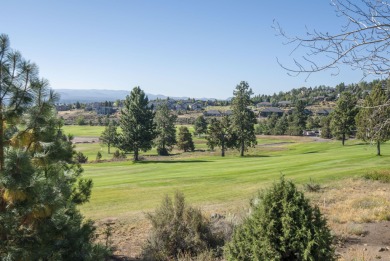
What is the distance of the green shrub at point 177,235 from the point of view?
323 inches

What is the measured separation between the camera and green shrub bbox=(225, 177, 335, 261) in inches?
187

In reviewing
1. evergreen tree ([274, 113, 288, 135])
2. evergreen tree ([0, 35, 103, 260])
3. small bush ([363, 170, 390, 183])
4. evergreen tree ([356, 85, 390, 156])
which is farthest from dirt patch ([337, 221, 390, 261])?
evergreen tree ([274, 113, 288, 135])

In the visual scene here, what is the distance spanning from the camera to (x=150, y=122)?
5362cm

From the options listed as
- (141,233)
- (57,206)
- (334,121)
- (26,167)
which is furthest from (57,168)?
(334,121)

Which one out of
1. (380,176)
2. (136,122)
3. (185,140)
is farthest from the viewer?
(185,140)

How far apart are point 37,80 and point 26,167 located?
1.30 m

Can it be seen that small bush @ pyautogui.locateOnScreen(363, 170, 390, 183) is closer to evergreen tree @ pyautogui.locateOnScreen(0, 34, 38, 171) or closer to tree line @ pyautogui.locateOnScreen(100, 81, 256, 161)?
evergreen tree @ pyautogui.locateOnScreen(0, 34, 38, 171)

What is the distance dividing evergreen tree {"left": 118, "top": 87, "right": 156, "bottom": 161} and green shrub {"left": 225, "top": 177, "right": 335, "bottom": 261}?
47.5 metres

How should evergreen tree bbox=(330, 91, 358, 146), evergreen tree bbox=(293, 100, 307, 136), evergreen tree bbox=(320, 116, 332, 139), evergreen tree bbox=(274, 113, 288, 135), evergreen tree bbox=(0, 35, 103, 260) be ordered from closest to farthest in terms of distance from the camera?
evergreen tree bbox=(0, 35, 103, 260) → evergreen tree bbox=(330, 91, 358, 146) → evergreen tree bbox=(320, 116, 332, 139) → evergreen tree bbox=(293, 100, 307, 136) → evergreen tree bbox=(274, 113, 288, 135)

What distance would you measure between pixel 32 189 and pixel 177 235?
4.39 m

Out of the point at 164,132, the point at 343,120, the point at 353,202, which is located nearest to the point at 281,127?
the point at 164,132

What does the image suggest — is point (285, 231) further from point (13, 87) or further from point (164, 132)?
point (164, 132)

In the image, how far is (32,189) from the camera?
4789 millimetres

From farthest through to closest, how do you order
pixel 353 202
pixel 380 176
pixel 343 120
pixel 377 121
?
1. pixel 343 120
2. pixel 380 176
3. pixel 353 202
4. pixel 377 121
